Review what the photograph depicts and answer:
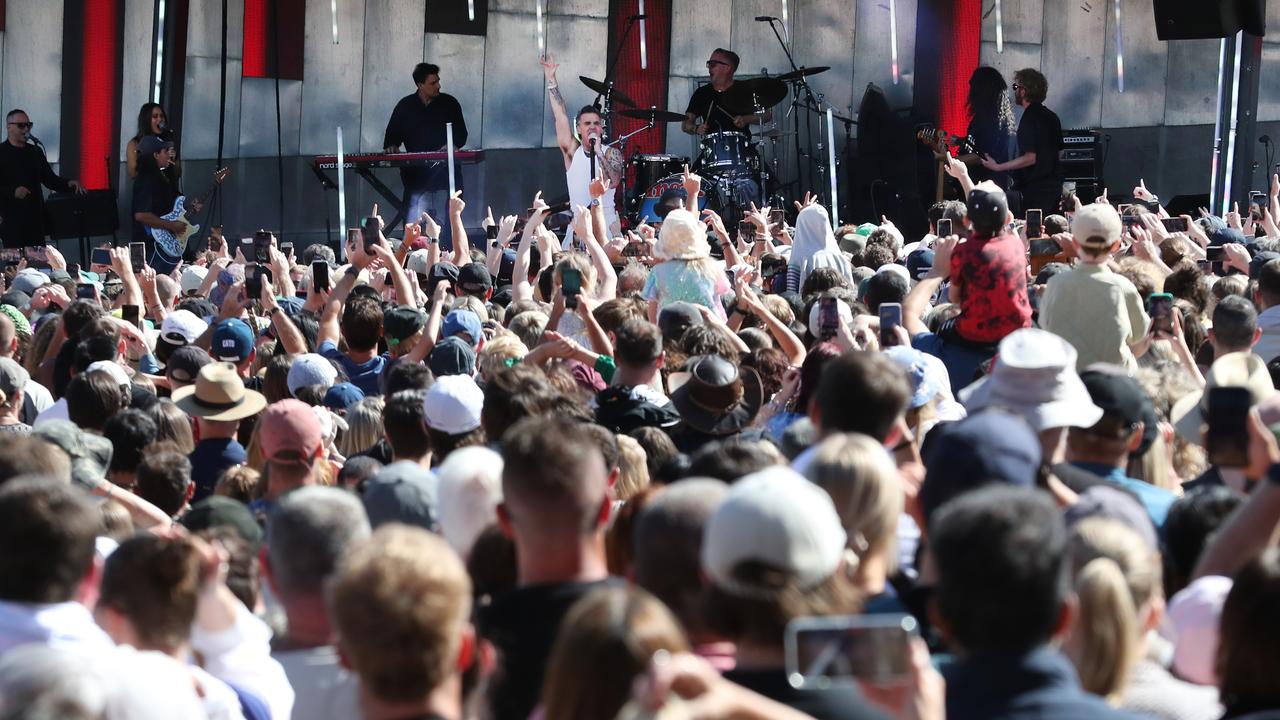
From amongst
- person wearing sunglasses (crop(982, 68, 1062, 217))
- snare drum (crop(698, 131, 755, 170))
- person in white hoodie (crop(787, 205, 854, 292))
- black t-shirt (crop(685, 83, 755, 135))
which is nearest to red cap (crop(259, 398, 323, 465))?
person in white hoodie (crop(787, 205, 854, 292))

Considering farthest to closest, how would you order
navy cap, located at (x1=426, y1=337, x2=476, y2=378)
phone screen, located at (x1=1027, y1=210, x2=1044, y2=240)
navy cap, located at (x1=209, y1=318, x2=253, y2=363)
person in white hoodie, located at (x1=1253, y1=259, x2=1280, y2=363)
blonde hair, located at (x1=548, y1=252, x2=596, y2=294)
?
phone screen, located at (x1=1027, y1=210, x2=1044, y2=240) → blonde hair, located at (x1=548, y1=252, x2=596, y2=294) → navy cap, located at (x1=209, y1=318, x2=253, y2=363) → person in white hoodie, located at (x1=1253, y1=259, x2=1280, y2=363) → navy cap, located at (x1=426, y1=337, x2=476, y2=378)

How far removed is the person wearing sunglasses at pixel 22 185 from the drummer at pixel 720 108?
4948mm

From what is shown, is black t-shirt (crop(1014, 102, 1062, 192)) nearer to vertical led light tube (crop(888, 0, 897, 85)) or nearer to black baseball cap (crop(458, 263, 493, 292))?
vertical led light tube (crop(888, 0, 897, 85))

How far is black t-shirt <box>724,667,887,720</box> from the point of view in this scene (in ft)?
7.56

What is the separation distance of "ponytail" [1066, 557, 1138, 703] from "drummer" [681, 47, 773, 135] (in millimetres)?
11513

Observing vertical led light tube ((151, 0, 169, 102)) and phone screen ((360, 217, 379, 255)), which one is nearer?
phone screen ((360, 217, 379, 255))

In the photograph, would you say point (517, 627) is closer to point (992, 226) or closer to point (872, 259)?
point (992, 226)

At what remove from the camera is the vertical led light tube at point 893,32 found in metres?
16.1

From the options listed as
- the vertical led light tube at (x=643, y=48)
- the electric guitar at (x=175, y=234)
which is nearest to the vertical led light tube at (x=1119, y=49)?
the vertical led light tube at (x=643, y=48)

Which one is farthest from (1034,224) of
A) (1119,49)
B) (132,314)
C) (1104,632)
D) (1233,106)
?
(1119,49)

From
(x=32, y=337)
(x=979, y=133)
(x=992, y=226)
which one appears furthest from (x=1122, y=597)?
(x=979, y=133)

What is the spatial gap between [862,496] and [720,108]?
447 inches

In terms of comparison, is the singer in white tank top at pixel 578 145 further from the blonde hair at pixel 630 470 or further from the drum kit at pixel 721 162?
the blonde hair at pixel 630 470

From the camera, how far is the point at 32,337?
22.9ft
